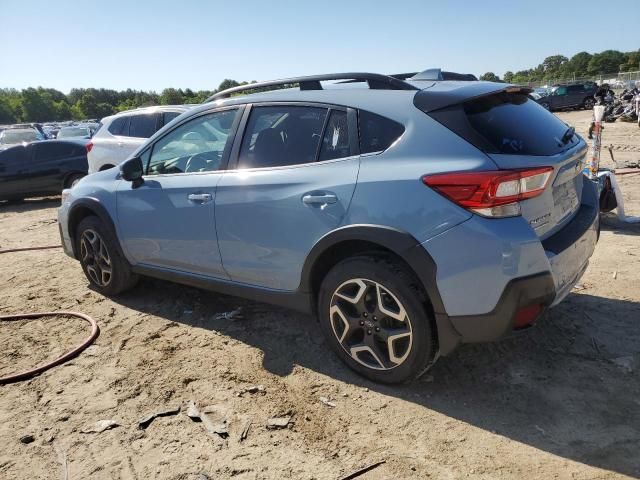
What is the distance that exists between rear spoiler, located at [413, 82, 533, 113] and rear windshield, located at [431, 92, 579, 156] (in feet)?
0.10

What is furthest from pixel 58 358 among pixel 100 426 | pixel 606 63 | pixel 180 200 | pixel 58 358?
pixel 606 63

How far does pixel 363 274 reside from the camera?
290 cm

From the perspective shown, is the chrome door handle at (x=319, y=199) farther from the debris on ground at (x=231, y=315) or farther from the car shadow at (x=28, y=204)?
the car shadow at (x=28, y=204)

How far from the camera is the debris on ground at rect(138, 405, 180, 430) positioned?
289 cm

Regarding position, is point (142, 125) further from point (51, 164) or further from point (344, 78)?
point (344, 78)

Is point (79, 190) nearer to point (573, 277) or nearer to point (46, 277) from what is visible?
point (46, 277)

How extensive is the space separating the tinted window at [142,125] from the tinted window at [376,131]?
22.0 ft

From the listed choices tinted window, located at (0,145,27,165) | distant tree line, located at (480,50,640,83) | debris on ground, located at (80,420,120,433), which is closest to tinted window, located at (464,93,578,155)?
Result: debris on ground, located at (80,420,120,433)

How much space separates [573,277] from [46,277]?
5386 millimetres

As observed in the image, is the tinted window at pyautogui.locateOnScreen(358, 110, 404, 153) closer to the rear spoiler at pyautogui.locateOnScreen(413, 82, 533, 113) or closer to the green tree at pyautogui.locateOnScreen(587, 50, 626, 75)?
the rear spoiler at pyautogui.locateOnScreen(413, 82, 533, 113)

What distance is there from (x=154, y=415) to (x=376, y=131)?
6.88 feet

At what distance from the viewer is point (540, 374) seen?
122 inches

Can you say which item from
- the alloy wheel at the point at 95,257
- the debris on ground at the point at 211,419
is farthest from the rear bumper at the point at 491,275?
the alloy wheel at the point at 95,257

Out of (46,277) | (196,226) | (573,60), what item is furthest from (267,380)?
(573,60)
